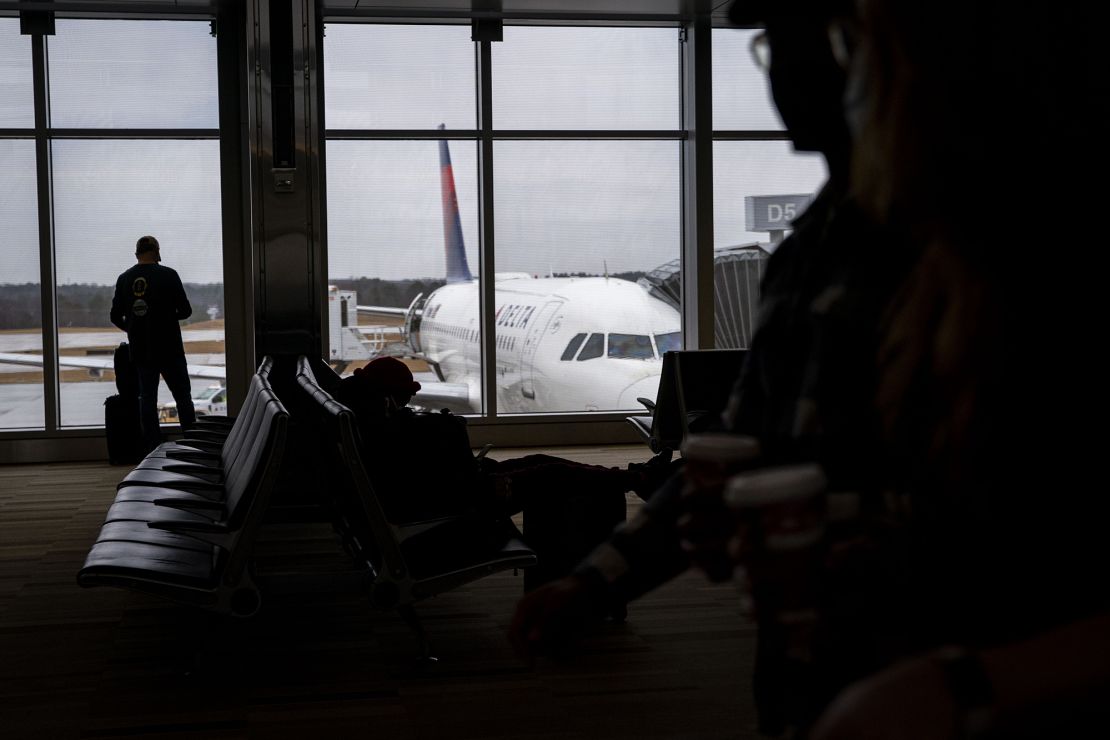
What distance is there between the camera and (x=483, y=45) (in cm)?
973

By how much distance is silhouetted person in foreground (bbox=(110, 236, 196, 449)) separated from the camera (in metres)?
8.27

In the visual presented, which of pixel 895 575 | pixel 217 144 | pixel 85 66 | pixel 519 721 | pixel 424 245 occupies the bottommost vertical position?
pixel 519 721

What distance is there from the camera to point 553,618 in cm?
107

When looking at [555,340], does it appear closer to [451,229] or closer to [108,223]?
[451,229]

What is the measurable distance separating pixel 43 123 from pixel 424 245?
318cm

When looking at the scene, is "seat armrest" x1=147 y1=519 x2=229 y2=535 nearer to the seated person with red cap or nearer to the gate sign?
the seated person with red cap

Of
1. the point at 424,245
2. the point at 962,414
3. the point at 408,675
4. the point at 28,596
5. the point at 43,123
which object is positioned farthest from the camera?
the point at 424,245

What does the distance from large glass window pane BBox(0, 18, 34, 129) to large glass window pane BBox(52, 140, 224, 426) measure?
43 cm

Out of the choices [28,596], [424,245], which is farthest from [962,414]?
[424,245]

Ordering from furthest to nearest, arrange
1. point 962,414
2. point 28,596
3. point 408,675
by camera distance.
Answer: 1. point 28,596
2. point 408,675
3. point 962,414

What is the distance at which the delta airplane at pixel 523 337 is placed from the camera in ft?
32.4

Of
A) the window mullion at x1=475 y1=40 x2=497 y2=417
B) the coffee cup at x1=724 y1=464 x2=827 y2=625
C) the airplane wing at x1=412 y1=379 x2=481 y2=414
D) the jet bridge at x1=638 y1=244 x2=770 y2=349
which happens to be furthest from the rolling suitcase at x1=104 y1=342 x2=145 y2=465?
the coffee cup at x1=724 y1=464 x2=827 y2=625

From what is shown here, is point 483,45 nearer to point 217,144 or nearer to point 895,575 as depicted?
point 217,144

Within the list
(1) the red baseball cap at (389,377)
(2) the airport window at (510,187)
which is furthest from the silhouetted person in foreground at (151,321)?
(1) the red baseball cap at (389,377)
